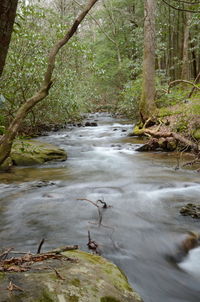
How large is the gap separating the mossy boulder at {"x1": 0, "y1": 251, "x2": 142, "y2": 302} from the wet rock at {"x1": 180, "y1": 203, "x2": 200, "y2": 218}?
2046 mm

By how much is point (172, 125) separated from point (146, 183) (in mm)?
3629

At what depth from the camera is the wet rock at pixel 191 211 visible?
368 centimetres

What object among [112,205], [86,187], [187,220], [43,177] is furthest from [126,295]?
[43,177]

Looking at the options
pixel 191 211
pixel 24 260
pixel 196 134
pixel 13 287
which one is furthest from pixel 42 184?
pixel 196 134

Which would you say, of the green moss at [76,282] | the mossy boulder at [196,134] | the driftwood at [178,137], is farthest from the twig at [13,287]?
the mossy boulder at [196,134]

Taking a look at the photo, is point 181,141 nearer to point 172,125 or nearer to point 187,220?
point 172,125

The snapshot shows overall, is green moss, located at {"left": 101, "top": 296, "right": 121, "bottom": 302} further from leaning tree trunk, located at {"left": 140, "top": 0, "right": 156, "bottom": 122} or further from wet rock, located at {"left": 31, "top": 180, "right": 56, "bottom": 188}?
leaning tree trunk, located at {"left": 140, "top": 0, "right": 156, "bottom": 122}

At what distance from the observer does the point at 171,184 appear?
5.30 m

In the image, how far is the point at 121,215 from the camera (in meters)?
4.01

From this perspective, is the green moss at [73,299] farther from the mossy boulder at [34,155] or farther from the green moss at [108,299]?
the mossy boulder at [34,155]

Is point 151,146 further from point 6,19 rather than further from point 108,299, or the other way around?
point 6,19

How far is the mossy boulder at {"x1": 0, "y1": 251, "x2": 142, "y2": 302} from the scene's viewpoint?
141 centimetres

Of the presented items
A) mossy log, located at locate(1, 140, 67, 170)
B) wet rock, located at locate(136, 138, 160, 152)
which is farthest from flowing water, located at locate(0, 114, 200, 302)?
wet rock, located at locate(136, 138, 160, 152)

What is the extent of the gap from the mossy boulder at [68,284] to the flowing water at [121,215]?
0.74 meters
